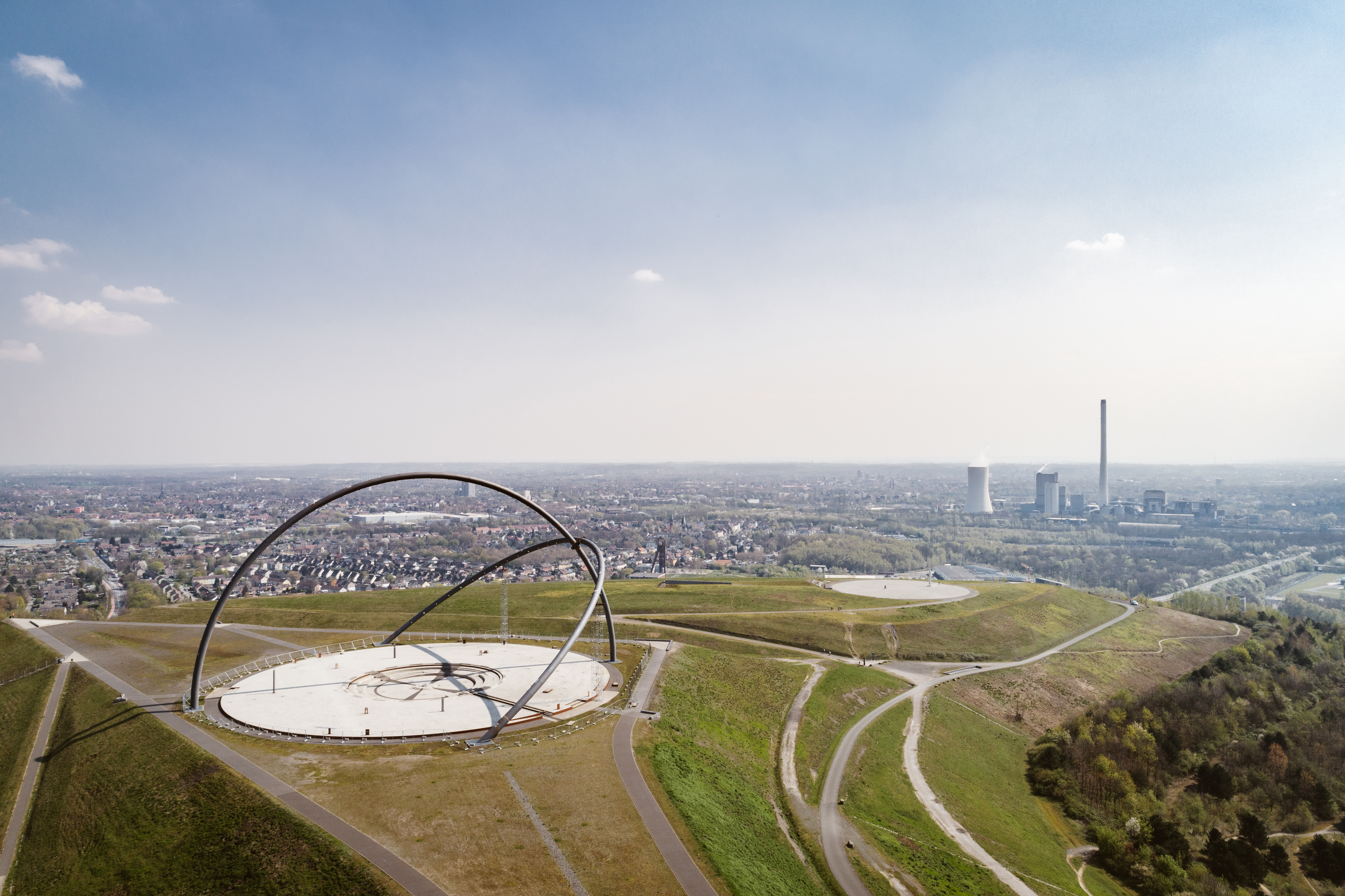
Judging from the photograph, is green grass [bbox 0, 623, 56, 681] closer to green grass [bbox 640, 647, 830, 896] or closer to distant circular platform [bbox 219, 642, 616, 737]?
distant circular platform [bbox 219, 642, 616, 737]

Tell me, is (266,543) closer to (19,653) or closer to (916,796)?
(19,653)

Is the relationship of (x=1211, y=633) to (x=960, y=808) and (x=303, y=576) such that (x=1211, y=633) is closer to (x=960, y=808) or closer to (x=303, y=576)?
(x=960, y=808)

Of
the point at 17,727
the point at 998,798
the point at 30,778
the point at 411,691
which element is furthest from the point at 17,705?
the point at 998,798

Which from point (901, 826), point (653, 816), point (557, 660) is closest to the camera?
point (653, 816)

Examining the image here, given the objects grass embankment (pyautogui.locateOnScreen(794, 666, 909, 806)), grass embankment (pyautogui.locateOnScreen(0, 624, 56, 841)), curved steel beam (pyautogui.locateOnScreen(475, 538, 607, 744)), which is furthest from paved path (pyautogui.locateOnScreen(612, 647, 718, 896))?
grass embankment (pyautogui.locateOnScreen(0, 624, 56, 841))

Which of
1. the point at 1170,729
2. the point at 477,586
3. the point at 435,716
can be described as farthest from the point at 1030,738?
the point at 477,586

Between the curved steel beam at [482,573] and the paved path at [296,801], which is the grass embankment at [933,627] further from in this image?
the paved path at [296,801]
